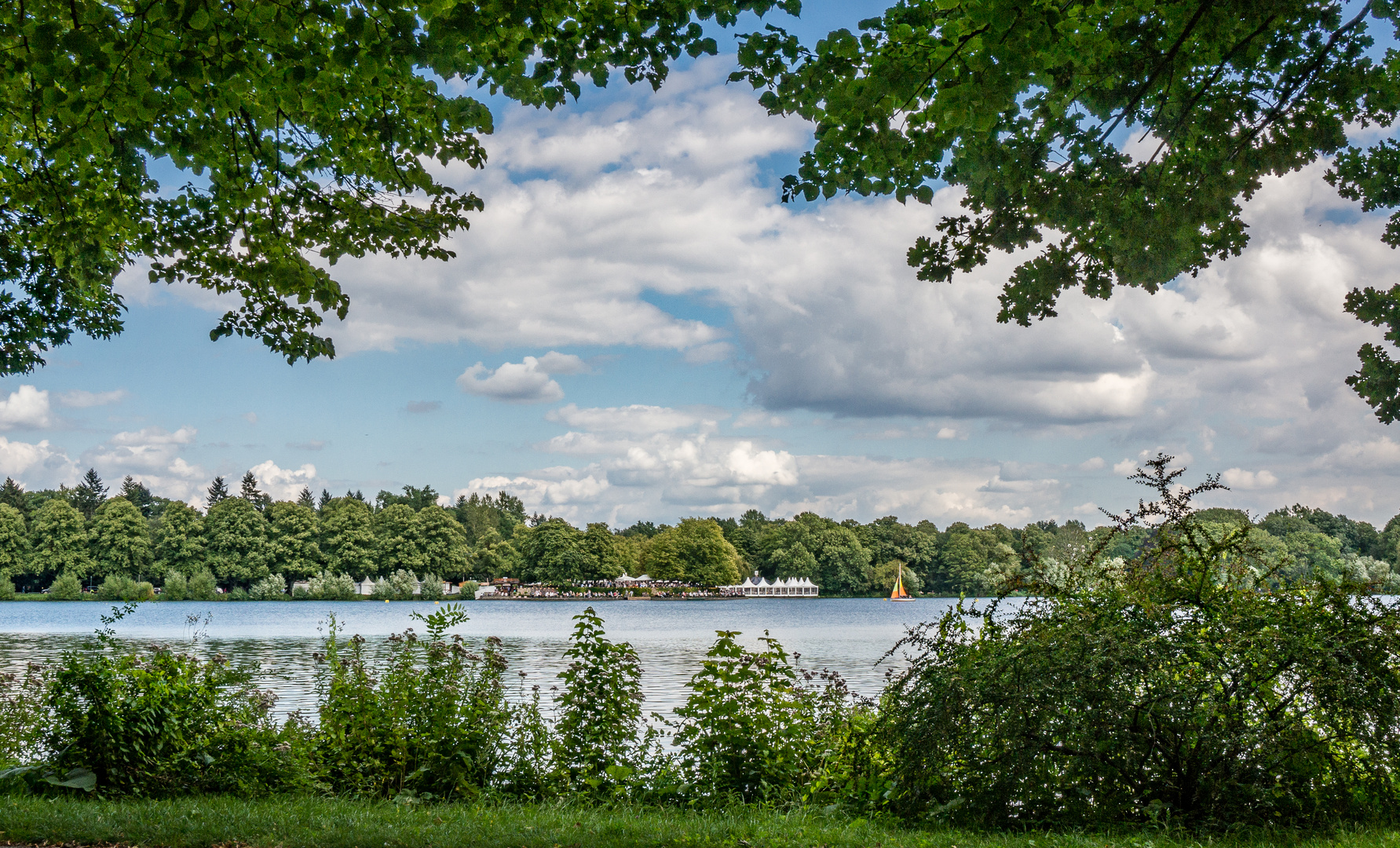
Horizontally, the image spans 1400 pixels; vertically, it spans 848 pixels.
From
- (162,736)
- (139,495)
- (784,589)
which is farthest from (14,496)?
(162,736)

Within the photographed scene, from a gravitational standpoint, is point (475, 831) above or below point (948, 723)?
below

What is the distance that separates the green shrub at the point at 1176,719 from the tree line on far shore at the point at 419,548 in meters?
61.8

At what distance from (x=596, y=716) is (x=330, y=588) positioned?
283 feet

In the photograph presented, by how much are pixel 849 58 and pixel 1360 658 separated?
5.37 meters

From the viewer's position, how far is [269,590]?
273ft

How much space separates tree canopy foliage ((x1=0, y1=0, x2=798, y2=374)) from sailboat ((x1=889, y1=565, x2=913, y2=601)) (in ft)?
324

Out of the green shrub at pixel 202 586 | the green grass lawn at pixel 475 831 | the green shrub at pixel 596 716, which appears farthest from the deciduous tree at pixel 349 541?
the green grass lawn at pixel 475 831

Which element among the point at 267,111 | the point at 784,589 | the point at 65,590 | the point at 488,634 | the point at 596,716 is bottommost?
the point at 784,589

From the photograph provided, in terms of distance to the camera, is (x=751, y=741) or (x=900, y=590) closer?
(x=751, y=741)

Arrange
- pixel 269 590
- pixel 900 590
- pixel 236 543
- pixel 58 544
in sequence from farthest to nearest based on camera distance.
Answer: pixel 900 590 < pixel 236 543 < pixel 269 590 < pixel 58 544

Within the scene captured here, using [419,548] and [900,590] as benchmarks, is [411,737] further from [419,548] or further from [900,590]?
[900,590]

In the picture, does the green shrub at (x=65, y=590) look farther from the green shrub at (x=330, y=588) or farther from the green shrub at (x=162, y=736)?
the green shrub at (x=162, y=736)

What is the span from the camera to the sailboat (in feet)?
345

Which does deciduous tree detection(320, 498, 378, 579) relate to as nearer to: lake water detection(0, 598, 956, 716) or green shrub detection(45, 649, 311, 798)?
lake water detection(0, 598, 956, 716)
